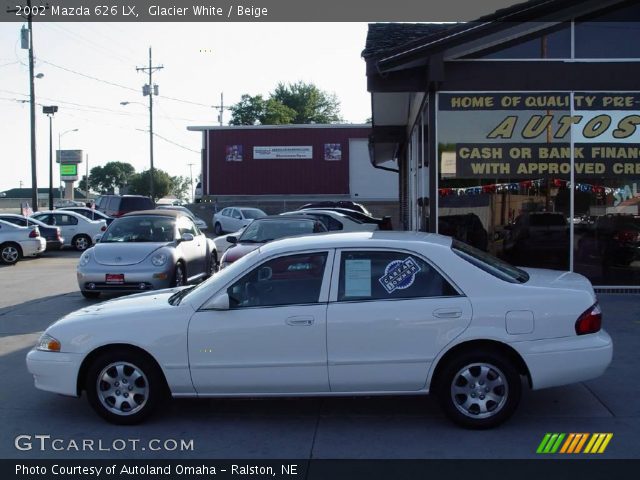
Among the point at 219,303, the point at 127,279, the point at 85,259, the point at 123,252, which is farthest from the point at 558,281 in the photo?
the point at 85,259

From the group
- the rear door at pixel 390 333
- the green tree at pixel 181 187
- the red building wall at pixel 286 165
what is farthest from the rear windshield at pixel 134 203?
the green tree at pixel 181 187

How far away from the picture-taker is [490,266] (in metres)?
5.76

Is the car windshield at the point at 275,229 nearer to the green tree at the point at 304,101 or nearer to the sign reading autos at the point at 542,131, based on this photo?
the sign reading autos at the point at 542,131

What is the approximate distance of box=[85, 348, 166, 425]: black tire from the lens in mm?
5492

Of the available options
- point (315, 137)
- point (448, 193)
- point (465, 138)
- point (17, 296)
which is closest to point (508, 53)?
point (465, 138)

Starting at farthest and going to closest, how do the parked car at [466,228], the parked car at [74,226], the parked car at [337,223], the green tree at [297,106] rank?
the green tree at [297,106], the parked car at [74,226], the parked car at [337,223], the parked car at [466,228]

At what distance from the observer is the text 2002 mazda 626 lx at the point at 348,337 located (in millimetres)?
5289

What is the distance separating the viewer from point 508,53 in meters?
11.1

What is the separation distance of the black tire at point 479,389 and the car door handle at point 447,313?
0.99 ft

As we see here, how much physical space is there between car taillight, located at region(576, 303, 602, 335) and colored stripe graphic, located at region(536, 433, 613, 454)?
0.75 meters

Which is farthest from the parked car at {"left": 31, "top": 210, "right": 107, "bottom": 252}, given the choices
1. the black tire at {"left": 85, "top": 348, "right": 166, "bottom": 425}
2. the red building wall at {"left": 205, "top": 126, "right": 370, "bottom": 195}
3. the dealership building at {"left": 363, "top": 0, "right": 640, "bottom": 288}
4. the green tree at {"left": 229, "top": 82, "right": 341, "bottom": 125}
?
the green tree at {"left": 229, "top": 82, "right": 341, "bottom": 125}

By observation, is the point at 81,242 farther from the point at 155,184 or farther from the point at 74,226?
the point at 155,184

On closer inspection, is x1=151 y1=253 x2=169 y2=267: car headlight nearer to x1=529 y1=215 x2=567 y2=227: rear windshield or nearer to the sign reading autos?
the sign reading autos

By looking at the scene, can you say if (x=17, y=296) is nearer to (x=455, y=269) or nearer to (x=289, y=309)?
(x=289, y=309)
